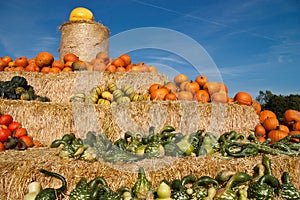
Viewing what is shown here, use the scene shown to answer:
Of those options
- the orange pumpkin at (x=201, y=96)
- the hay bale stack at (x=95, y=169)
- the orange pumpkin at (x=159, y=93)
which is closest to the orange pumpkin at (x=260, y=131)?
the orange pumpkin at (x=201, y=96)

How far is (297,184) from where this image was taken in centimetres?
383

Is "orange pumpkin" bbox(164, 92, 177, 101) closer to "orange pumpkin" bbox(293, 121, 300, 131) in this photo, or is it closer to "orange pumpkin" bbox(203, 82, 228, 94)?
"orange pumpkin" bbox(203, 82, 228, 94)

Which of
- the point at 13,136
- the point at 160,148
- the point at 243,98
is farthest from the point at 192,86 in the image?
the point at 13,136

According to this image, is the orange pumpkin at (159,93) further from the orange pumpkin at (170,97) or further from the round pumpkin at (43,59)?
the round pumpkin at (43,59)

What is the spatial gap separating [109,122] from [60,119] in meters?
0.92

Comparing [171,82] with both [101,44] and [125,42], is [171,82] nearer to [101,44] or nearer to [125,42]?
[125,42]

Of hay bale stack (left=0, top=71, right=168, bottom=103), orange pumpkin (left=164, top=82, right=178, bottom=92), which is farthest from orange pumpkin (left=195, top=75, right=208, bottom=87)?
Answer: hay bale stack (left=0, top=71, right=168, bottom=103)

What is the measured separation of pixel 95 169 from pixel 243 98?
418 cm

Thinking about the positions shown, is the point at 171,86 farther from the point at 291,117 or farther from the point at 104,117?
the point at 291,117

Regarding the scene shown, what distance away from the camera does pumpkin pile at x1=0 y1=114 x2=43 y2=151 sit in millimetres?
4289

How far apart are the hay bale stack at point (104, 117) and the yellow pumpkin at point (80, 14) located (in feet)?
12.2

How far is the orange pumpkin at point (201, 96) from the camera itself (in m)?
5.61

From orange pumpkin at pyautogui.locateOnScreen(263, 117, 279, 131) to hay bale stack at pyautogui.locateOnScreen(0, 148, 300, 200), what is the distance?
98.8 inches

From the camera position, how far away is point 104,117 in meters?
4.88
